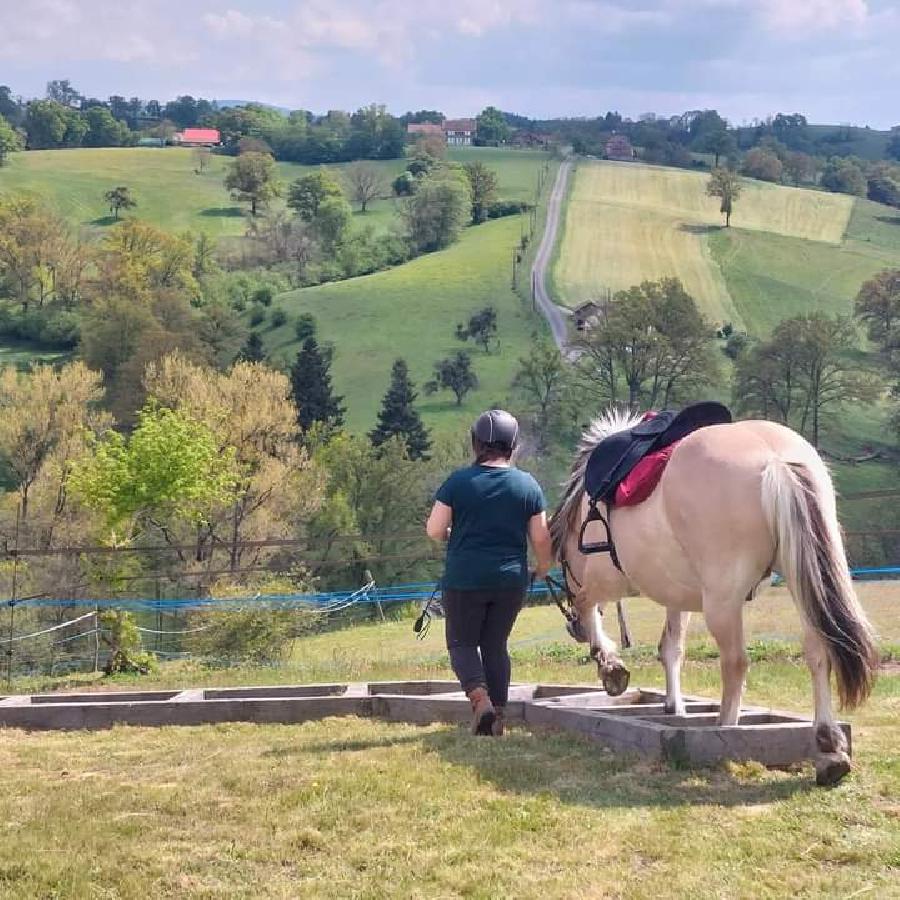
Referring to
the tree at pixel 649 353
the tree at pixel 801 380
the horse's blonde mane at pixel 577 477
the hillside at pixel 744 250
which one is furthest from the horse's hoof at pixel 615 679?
the tree at pixel 649 353

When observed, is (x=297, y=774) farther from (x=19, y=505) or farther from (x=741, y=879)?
(x=19, y=505)

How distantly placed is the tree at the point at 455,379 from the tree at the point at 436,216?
4259 cm

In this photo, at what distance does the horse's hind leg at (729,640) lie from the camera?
249 inches

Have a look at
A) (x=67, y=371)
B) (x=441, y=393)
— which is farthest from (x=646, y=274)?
(x=67, y=371)

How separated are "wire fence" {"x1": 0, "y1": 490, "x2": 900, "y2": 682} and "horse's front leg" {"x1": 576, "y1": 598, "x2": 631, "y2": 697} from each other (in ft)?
42.5

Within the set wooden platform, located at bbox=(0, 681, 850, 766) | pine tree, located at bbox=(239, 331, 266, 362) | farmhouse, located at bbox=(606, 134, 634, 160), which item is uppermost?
farmhouse, located at bbox=(606, 134, 634, 160)

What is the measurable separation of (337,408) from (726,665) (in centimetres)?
7073

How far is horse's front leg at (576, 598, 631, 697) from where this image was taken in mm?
7734

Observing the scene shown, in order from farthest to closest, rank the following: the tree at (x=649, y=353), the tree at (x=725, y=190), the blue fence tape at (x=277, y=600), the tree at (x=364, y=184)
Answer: the tree at (x=364, y=184), the tree at (x=725, y=190), the tree at (x=649, y=353), the blue fence tape at (x=277, y=600)

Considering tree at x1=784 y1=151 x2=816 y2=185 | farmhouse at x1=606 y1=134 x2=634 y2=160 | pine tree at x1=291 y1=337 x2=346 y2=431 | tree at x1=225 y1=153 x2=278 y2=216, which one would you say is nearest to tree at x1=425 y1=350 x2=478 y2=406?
pine tree at x1=291 y1=337 x2=346 y2=431

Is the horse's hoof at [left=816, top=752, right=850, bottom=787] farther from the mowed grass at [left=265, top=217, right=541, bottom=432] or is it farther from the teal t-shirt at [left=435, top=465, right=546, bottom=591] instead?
the mowed grass at [left=265, top=217, right=541, bottom=432]

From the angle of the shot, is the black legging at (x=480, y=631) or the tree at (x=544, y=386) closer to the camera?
the black legging at (x=480, y=631)

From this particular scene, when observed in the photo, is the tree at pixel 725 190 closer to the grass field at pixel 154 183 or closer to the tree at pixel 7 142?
the grass field at pixel 154 183

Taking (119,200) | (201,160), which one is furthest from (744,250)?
(201,160)
